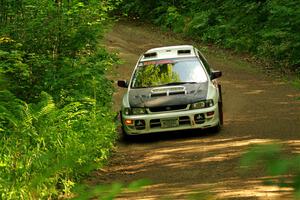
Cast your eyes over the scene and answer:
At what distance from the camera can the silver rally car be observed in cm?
1099

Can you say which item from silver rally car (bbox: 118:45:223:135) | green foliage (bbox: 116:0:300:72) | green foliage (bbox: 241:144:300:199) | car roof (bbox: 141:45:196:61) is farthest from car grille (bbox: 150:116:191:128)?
green foliage (bbox: 241:144:300:199)

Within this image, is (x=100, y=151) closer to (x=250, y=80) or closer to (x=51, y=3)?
(x=51, y=3)

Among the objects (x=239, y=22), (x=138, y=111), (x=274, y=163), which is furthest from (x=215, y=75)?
(x=239, y=22)

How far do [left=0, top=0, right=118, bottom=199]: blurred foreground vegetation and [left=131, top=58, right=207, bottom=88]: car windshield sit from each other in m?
0.73

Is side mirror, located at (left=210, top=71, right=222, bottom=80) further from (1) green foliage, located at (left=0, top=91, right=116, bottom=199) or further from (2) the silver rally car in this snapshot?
(1) green foliage, located at (left=0, top=91, right=116, bottom=199)

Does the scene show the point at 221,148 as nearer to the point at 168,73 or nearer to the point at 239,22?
the point at 168,73

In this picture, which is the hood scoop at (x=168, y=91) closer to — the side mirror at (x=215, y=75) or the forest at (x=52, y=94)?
the side mirror at (x=215, y=75)

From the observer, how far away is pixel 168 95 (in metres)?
11.2

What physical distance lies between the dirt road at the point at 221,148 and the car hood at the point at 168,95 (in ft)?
2.74

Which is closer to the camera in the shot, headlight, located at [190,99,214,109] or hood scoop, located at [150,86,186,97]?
headlight, located at [190,99,214,109]

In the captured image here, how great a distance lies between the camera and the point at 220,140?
1083cm

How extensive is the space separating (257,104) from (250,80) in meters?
4.80

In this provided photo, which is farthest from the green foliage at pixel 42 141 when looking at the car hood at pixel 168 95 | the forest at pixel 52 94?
the car hood at pixel 168 95

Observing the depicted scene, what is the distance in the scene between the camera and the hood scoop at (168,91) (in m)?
11.2
